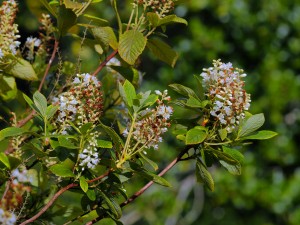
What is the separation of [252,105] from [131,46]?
9.40 ft

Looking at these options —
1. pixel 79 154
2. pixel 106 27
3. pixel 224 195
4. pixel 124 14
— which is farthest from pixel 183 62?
pixel 79 154

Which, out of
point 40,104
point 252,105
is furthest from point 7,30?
point 252,105

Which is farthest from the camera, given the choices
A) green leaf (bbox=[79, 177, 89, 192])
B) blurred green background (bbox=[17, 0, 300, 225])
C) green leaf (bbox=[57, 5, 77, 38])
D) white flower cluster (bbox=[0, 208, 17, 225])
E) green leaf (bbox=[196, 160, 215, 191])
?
blurred green background (bbox=[17, 0, 300, 225])

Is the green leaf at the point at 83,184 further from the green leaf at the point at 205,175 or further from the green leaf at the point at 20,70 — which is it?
the green leaf at the point at 20,70

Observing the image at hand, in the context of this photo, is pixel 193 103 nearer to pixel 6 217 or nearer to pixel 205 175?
pixel 205 175

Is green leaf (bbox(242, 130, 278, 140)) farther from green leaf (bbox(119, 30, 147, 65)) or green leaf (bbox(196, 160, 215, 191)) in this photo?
green leaf (bbox(119, 30, 147, 65))

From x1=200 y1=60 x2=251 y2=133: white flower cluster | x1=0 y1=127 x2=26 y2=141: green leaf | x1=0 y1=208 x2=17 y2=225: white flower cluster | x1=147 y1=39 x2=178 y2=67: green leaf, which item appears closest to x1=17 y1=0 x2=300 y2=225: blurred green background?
x1=147 y1=39 x2=178 y2=67: green leaf

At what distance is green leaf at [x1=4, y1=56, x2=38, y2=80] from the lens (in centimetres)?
129

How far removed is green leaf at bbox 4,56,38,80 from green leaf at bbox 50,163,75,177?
33 centimetres

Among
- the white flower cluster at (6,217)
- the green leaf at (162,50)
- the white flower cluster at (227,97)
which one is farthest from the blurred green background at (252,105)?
the white flower cluster at (6,217)

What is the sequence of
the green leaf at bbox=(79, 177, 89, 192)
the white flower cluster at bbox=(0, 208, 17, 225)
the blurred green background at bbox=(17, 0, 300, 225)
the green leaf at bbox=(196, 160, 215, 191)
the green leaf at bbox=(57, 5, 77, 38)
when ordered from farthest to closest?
the blurred green background at bbox=(17, 0, 300, 225) < the green leaf at bbox=(57, 5, 77, 38) < the green leaf at bbox=(196, 160, 215, 191) < the green leaf at bbox=(79, 177, 89, 192) < the white flower cluster at bbox=(0, 208, 17, 225)

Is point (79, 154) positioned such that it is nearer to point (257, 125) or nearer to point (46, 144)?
point (46, 144)

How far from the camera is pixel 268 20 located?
13.5ft

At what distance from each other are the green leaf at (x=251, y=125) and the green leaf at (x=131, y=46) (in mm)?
244
